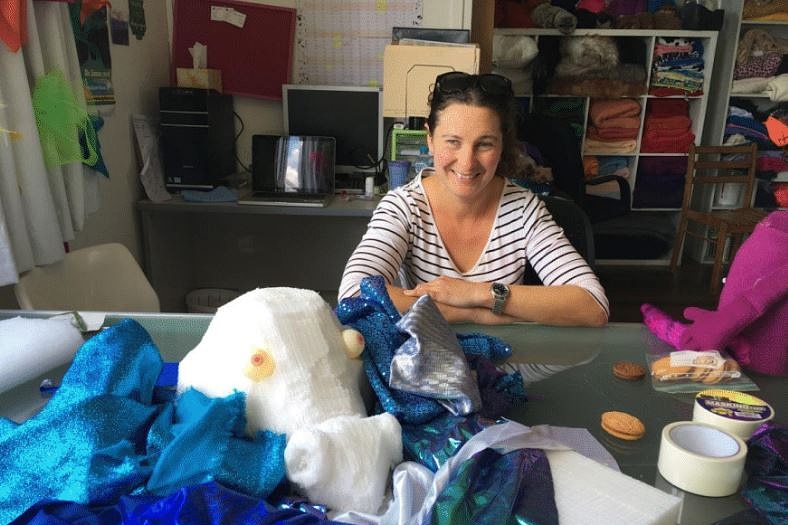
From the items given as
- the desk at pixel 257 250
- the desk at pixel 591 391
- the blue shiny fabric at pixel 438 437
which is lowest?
the desk at pixel 257 250

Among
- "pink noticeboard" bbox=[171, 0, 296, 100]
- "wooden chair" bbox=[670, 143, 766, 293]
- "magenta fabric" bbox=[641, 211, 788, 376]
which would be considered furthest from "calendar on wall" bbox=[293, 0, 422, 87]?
"magenta fabric" bbox=[641, 211, 788, 376]

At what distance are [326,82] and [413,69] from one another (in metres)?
0.66

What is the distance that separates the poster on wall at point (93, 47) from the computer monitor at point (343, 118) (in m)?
0.85

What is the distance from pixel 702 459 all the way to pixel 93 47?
2254 millimetres

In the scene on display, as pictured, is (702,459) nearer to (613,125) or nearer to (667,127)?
(613,125)

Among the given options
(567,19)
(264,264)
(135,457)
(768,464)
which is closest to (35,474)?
(135,457)

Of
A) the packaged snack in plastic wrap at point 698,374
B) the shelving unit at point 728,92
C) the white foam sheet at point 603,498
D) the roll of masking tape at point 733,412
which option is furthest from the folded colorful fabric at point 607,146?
the white foam sheet at point 603,498

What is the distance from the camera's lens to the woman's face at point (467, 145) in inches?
53.6

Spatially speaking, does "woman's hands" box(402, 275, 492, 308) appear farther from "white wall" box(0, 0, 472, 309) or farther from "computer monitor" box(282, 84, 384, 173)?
"computer monitor" box(282, 84, 384, 173)

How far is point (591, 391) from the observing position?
3.01 ft

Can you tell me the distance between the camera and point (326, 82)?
118 inches

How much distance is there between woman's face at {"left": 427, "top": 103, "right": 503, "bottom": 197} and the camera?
1.36m

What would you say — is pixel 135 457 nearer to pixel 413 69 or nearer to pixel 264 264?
pixel 413 69

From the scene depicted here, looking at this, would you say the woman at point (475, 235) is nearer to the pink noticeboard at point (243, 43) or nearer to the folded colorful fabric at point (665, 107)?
the pink noticeboard at point (243, 43)
